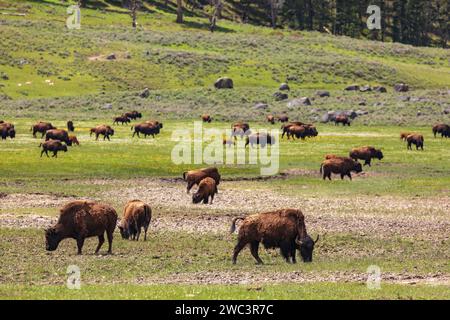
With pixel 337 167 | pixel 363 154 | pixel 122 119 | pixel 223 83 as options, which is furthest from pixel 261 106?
pixel 337 167

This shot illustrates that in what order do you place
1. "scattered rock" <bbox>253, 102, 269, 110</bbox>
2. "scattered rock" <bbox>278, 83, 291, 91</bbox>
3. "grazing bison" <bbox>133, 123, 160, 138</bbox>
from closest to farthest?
"grazing bison" <bbox>133, 123, 160, 138</bbox>
"scattered rock" <bbox>253, 102, 269, 110</bbox>
"scattered rock" <bbox>278, 83, 291, 91</bbox>

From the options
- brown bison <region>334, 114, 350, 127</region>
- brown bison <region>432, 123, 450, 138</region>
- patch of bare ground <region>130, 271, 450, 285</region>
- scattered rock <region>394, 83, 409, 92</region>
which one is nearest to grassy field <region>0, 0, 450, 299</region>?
patch of bare ground <region>130, 271, 450, 285</region>

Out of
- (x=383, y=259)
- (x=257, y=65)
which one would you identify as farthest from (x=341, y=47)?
(x=383, y=259)

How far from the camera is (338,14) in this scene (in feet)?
556

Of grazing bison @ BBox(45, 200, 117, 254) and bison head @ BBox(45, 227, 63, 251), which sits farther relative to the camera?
bison head @ BBox(45, 227, 63, 251)

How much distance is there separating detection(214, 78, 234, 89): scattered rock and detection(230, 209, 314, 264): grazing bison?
278 ft

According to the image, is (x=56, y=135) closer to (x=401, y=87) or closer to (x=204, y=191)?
(x=204, y=191)

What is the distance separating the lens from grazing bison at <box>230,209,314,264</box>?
22500 millimetres

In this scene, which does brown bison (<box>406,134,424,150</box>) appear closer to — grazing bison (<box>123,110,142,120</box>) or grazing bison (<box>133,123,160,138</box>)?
grazing bison (<box>133,123,160,138</box>)

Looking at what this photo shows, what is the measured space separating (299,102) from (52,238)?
7355 cm

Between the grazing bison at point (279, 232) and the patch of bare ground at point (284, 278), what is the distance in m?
1.24

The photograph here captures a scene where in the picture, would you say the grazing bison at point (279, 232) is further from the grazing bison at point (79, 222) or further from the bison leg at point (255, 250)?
the grazing bison at point (79, 222)

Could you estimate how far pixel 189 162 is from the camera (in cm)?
5066

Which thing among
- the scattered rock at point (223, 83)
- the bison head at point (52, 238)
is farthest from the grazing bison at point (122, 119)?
the bison head at point (52, 238)
